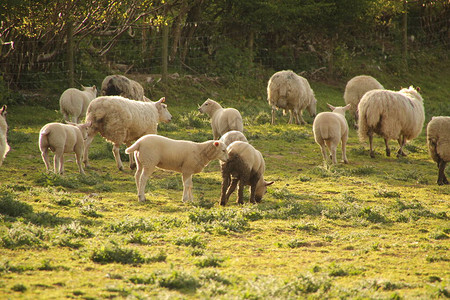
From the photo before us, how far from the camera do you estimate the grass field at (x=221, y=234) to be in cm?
531

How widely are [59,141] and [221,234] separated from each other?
4370 mm

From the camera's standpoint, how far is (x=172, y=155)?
9250 mm

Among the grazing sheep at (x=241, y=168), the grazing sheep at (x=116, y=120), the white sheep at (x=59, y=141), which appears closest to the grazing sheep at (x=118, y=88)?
the grazing sheep at (x=116, y=120)

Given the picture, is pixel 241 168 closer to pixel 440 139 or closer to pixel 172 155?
pixel 172 155

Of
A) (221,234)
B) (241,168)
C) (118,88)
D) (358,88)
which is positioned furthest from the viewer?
(358,88)

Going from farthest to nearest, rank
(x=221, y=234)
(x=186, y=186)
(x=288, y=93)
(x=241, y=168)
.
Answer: (x=288, y=93), (x=186, y=186), (x=241, y=168), (x=221, y=234)

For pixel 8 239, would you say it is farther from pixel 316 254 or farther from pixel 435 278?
pixel 435 278

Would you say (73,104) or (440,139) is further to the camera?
(73,104)

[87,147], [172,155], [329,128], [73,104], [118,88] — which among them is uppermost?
[118,88]

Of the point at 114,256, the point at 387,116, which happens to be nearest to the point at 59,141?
the point at 114,256

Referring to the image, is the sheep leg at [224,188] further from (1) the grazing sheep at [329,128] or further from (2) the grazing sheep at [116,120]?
(1) the grazing sheep at [329,128]

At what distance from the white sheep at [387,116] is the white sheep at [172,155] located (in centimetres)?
627

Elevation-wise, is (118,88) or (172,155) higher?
(118,88)

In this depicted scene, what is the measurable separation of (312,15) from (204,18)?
4.97 metres
